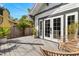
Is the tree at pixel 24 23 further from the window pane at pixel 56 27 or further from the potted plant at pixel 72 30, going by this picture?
the potted plant at pixel 72 30

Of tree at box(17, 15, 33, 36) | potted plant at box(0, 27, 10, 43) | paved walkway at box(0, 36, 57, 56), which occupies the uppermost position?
tree at box(17, 15, 33, 36)

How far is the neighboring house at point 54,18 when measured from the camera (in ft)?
15.3

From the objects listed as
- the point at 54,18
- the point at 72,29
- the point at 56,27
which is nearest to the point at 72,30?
the point at 72,29

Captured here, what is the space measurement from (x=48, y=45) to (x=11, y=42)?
1064mm

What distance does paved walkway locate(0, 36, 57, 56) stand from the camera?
456cm

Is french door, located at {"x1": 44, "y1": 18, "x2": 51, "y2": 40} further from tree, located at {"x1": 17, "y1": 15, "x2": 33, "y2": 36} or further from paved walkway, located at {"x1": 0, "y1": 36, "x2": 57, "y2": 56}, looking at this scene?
tree, located at {"x1": 17, "y1": 15, "x2": 33, "y2": 36}

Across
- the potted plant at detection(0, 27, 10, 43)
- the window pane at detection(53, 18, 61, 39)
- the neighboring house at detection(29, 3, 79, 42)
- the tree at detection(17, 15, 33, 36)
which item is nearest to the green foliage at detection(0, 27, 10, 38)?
the potted plant at detection(0, 27, 10, 43)

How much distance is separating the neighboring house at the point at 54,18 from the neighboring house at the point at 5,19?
0.62 metres

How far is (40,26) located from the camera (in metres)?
4.87

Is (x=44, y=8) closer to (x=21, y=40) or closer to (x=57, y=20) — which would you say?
(x=57, y=20)

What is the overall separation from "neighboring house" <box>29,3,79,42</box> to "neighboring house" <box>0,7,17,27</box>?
24.2 inches

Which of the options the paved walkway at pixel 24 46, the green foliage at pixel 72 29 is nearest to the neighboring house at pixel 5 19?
the paved walkway at pixel 24 46

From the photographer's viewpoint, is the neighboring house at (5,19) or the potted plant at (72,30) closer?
the potted plant at (72,30)

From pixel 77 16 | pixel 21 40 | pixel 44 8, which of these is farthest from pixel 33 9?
pixel 77 16
